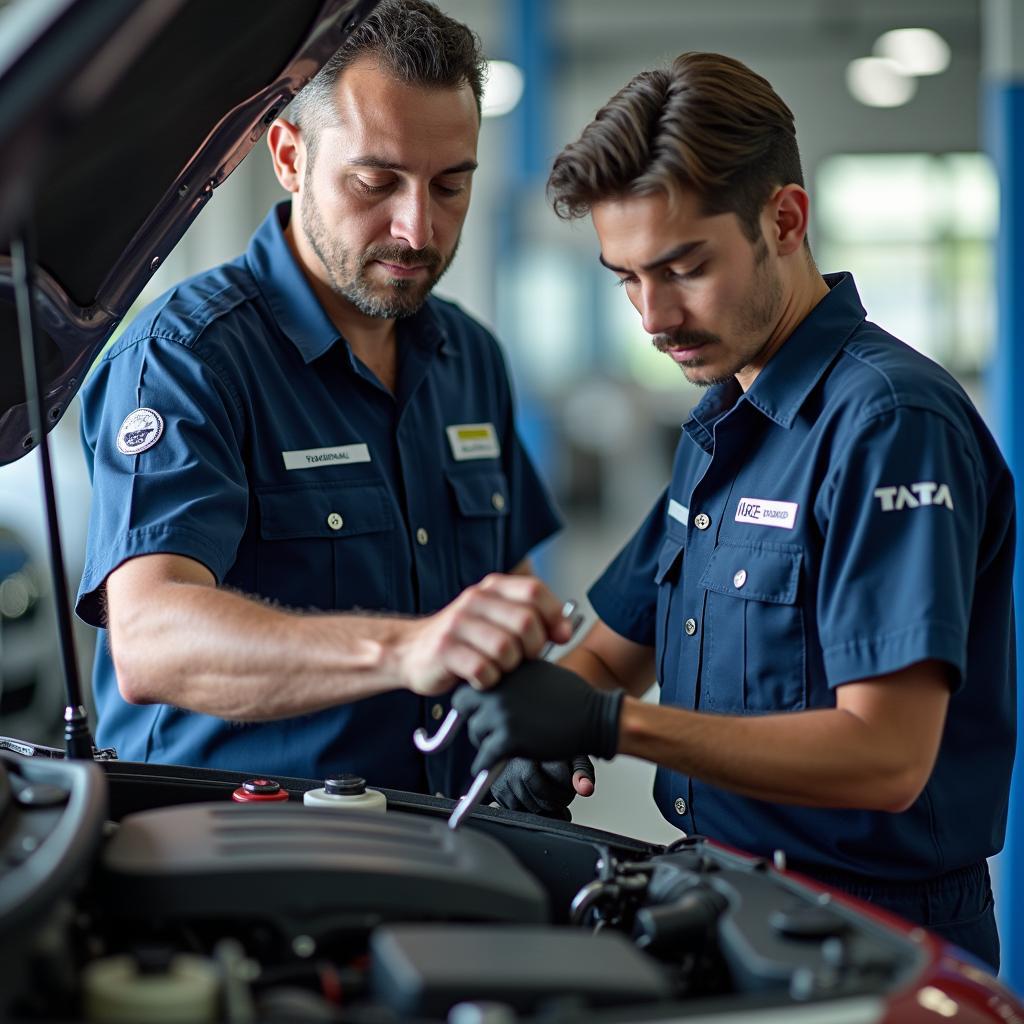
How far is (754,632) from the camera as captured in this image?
1494 millimetres

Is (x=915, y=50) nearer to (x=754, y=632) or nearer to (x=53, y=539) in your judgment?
(x=754, y=632)

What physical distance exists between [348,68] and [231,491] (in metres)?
0.65

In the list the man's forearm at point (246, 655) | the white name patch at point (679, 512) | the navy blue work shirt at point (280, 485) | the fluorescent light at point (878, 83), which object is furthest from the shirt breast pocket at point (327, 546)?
the fluorescent light at point (878, 83)

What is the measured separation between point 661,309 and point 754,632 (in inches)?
15.3

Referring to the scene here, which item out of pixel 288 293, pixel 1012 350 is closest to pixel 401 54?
pixel 288 293

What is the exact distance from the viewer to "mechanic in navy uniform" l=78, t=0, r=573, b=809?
5.25ft

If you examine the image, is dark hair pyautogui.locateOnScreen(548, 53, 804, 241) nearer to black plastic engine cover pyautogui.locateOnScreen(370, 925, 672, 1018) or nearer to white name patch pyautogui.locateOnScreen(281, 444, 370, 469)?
white name patch pyautogui.locateOnScreen(281, 444, 370, 469)

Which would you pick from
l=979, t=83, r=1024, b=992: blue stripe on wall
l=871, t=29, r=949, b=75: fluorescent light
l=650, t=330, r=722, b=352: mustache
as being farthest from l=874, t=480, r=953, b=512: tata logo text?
l=871, t=29, r=949, b=75: fluorescent light

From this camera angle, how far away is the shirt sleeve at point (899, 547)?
4.23 feet

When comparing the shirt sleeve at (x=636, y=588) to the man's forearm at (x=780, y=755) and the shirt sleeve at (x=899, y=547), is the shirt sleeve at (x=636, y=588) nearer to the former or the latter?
the shirt sleeve at (x=899, y=547)

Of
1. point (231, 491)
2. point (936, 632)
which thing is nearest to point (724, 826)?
point (936, 632)

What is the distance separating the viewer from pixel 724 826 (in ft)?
4.88

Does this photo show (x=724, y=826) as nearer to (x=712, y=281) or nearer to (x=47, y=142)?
(x=712, y=281)

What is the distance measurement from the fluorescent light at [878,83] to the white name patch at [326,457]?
9339 millimetres
